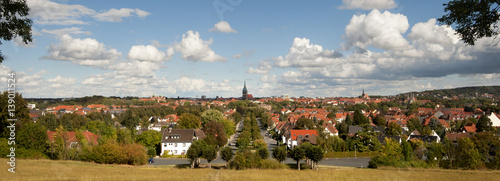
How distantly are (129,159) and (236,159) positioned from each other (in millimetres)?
10677

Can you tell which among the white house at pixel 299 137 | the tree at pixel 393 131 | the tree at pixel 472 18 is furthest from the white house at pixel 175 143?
the tree at pixel 472 18

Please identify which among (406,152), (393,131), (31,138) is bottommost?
(393,131)

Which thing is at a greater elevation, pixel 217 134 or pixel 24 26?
pixel 24 26

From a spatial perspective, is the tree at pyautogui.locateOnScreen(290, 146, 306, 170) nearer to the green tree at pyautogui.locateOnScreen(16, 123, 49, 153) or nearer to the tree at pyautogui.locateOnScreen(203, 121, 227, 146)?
the green tree at pyautogui.locateOnScreen(16, 123, 49, 153)

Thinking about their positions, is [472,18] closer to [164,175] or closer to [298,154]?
[164,175]

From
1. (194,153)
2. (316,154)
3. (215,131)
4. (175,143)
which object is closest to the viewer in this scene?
(316,154)

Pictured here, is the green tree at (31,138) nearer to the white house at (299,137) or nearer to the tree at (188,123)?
the tree at (188,123)

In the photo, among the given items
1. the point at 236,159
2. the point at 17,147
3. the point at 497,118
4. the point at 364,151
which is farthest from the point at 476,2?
the point at 497,118

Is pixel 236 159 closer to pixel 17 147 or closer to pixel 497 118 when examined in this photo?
pixel 17 147

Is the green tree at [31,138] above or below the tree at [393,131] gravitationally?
above

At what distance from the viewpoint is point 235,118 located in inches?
4350

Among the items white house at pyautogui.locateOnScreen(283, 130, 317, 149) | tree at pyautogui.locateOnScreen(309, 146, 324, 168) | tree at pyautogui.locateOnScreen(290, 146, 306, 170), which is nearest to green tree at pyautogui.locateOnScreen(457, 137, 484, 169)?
tree at pyautogui.locateOnScreen(309, 146, 324, 168)

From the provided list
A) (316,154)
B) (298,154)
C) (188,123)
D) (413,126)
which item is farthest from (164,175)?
(413,126)

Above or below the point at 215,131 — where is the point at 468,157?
below
